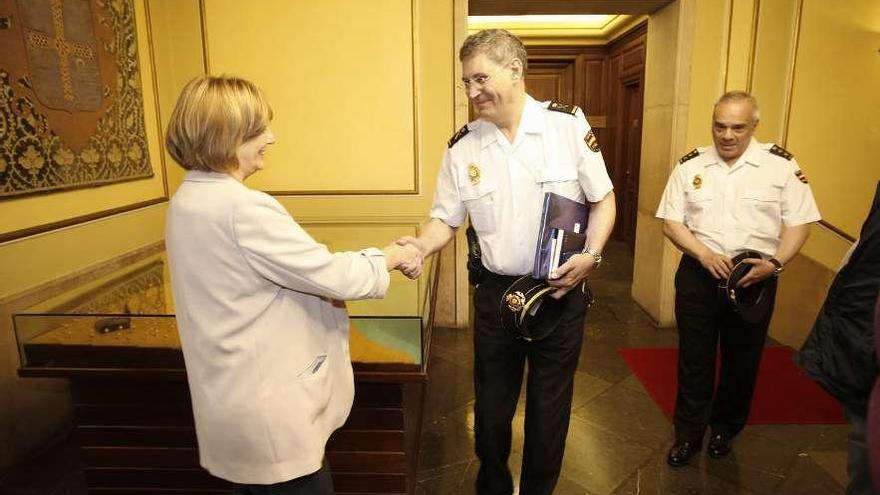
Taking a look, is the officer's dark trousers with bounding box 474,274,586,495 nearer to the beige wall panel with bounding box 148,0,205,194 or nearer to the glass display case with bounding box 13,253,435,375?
the glass display case with bounding box 13,253,435,375

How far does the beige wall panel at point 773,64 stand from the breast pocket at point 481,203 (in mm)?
3208

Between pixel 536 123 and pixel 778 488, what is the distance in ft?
6.65

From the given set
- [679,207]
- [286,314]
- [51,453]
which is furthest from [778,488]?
[51,453]

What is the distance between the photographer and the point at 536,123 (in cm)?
201

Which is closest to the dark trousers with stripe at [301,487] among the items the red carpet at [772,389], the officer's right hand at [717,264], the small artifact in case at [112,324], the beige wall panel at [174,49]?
the small artifact in case at [112,324]

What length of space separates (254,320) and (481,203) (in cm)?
100

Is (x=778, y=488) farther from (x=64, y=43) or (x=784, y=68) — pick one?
(x=64, y=43)

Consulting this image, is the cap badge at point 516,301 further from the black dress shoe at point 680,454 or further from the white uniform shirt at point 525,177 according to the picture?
the black dress shoe at point 680,454

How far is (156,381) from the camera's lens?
6.78 ft

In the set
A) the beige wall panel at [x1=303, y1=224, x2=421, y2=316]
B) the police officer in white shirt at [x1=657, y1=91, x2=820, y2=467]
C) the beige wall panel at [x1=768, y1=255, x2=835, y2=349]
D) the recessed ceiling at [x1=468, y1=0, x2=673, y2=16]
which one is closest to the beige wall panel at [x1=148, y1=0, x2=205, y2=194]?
the beige wall panel at [x1=303, y1=224, x2=421, y2=316]

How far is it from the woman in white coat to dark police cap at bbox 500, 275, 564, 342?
0.64m

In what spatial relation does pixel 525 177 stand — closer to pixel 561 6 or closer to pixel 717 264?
pixel 717 264

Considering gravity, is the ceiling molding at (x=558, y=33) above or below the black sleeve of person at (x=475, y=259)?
above

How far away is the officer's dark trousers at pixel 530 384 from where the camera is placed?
2.09 metres
